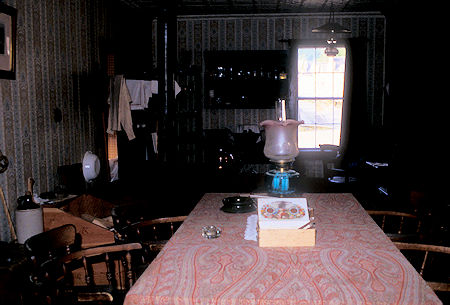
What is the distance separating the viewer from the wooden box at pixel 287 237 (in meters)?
1.87

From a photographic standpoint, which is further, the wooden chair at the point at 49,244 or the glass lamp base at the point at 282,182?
the glass lamp base at the point at 282,182

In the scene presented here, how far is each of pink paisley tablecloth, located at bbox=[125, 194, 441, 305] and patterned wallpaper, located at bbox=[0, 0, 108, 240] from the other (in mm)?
2414

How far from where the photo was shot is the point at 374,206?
5.90 metres

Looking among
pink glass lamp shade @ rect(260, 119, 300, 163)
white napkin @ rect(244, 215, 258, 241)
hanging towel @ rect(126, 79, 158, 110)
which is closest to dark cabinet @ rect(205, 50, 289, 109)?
hanging towel @ rect(126, 79, 158, 110)

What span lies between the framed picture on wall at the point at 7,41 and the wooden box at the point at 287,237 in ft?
9.27

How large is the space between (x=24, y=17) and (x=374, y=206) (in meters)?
4.79

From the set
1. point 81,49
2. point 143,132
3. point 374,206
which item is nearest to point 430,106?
point 374,206

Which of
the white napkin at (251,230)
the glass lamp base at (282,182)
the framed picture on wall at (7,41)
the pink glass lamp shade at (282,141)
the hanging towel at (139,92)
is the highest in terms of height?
the framed picture on wall at (7,41)

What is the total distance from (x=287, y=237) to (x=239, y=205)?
72 centimetres

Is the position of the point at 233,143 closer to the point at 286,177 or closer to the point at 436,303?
the point at 286,177

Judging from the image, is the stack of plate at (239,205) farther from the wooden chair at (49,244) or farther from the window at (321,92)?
the window at (321,92)

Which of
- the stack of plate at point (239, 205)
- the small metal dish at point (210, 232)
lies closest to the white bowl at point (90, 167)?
the stack of plate at point (239, 205)

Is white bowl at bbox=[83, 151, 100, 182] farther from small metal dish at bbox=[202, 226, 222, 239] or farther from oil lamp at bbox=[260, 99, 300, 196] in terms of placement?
small metal dish at bbox=[202, 226, 222, 239]

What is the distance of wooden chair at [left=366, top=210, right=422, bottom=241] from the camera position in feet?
8.16
